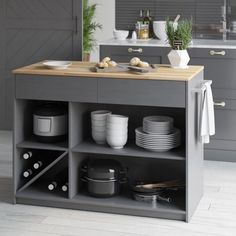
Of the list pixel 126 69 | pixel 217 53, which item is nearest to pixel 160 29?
pixel 217 53

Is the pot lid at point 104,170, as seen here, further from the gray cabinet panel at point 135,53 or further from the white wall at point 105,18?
the white wall at point 105,18

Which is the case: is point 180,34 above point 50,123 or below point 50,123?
above

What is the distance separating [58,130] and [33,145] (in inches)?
7.5

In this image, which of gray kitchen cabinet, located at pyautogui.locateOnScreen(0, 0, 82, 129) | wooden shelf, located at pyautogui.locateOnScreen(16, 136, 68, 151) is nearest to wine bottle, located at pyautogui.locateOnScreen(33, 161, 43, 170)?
wooden shelf, located at pyautogui.locateOnScreen(16, 136, 68, 151)

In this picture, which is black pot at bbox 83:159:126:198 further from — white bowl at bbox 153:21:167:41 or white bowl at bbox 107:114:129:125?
white bowl at bbox 153:21:167:41

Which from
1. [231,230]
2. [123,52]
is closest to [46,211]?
[231,230]

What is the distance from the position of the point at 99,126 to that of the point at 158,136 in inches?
16.3

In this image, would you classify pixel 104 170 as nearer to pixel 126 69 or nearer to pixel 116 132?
pixel 116 132

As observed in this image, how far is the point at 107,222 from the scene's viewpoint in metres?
3.99

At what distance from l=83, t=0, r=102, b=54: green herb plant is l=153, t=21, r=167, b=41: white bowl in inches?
25.4

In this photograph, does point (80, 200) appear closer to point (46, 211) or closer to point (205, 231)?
point (46, 211)

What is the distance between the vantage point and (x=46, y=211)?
13.7 ft

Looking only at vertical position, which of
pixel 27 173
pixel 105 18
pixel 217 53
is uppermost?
pixel 105 18

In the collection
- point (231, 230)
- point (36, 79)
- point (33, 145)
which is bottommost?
point (231, 230)
